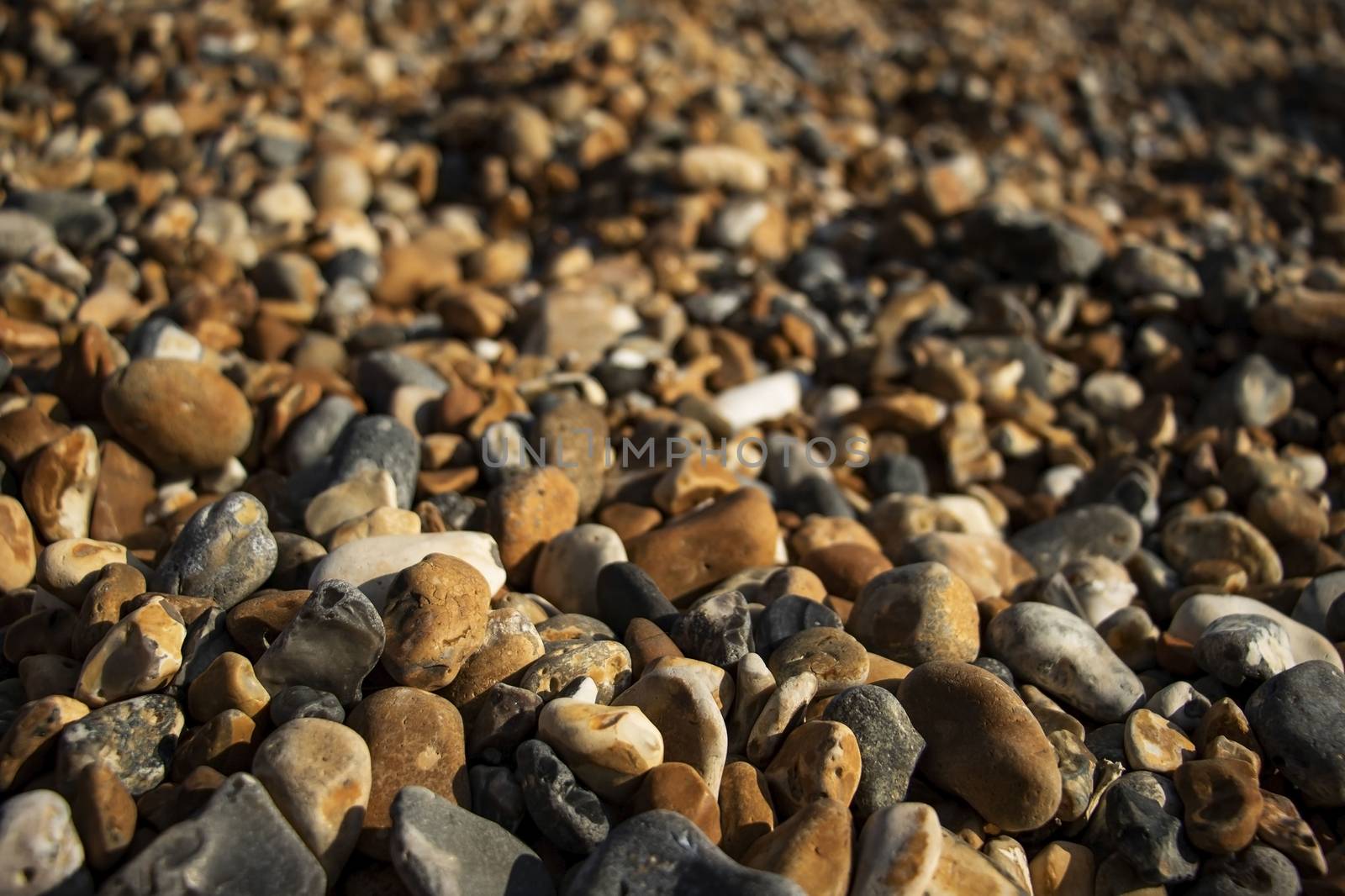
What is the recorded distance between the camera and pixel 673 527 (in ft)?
7.41

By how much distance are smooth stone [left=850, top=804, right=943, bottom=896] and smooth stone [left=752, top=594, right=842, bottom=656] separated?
47cm

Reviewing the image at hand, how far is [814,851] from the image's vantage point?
1438 millimetres

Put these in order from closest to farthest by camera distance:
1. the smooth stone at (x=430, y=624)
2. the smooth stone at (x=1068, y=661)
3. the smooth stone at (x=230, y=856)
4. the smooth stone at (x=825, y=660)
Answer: the smooth stone at (x=230, y=856) < the smooth stone at (x=430, y=624) < the smooth stone at (x=825, y=660) < the smooth stone at (x=1068, y=661)

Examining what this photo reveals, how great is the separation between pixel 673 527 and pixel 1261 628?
125cm

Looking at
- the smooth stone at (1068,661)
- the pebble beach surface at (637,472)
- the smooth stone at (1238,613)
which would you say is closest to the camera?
the pebble beach surface at (637,472)

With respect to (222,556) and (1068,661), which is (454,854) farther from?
(1068,661)

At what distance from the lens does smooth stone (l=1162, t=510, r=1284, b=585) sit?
2.39 metres

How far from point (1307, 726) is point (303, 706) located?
175 centimetres

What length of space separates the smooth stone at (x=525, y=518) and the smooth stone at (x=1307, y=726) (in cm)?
147

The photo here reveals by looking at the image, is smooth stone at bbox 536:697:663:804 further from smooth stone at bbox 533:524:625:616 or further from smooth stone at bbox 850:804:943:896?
smooth stone at bbox 533:524:625:616

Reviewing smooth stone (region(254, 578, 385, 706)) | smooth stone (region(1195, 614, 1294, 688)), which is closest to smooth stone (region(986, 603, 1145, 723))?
smooth stone (region(1195, 614, 1294, 688))

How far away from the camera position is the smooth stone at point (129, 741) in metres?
1.47

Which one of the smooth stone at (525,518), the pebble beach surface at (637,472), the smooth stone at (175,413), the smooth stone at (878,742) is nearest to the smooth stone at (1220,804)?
the pebble beach surface at (637,472)

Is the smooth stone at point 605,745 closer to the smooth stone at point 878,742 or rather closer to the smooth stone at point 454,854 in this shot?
the smooth stone at point 454,854
